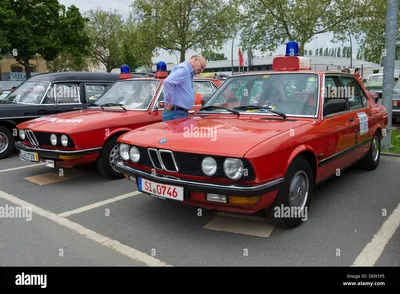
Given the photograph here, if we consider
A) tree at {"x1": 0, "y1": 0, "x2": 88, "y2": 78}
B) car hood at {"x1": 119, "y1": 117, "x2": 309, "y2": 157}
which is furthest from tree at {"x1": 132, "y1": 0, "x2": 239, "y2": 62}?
car hood at {"x1": 119, "y1": 117, "x2": 309, "y2": 157}

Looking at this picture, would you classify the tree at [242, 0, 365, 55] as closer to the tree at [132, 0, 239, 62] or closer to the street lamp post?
the tree at [132, 0, 239, 62]

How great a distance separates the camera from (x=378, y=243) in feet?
11.2

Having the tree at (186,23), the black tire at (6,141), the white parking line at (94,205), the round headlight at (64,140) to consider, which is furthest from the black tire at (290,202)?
the tree at (186,23)

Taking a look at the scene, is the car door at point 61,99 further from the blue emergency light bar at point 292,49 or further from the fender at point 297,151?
the fender at point 297,151

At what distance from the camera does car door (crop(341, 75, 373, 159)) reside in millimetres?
5048

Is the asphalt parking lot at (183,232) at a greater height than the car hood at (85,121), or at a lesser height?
lesser

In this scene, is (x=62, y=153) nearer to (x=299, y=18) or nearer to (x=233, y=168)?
(x=233, y=168)

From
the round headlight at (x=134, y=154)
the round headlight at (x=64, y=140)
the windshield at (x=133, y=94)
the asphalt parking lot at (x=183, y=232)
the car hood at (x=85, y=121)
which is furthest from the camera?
the windshield at (x=133, y=94)

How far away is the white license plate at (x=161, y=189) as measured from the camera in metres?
3.44

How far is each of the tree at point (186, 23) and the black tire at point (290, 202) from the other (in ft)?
67.5

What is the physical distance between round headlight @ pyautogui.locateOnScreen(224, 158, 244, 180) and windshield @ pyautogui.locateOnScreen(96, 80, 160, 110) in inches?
125

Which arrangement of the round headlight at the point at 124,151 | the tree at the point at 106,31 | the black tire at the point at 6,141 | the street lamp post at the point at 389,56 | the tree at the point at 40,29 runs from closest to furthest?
the round headlight at the point at 124,151
the street lamp post at the point at 389,56
the black tire at the point at 6,141
the tree at the point at 40,29
the tree at the point at 106,31

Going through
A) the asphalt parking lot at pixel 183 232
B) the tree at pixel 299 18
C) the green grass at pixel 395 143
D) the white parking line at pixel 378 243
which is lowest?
the white parking line at pixel 378 243
